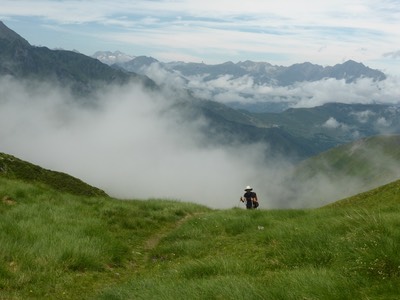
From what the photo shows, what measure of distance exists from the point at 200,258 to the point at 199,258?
33 cm

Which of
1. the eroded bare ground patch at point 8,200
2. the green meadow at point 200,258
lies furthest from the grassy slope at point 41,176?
the green meadow at point 200,258

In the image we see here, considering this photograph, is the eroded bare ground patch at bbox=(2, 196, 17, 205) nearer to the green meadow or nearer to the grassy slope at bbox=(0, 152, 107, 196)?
the green meadow

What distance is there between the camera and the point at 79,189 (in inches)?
1372

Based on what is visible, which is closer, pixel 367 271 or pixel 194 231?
pixel 367 271

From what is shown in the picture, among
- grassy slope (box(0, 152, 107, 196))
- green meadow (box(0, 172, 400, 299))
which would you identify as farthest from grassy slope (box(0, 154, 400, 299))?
grassy slope (box(0, 152, 107, 196))

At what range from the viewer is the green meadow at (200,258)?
25.9 feet

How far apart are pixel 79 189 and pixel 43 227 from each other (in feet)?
64.5

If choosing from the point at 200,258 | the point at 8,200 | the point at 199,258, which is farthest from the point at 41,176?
the point at 200,258

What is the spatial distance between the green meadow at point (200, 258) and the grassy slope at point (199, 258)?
3 centimetres

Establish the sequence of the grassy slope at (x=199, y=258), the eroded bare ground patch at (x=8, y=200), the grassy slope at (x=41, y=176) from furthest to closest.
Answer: the grassy slope at (x=41, y=176) < the eroded bare ground patch at (x=8, y=200) < the grassy slope at (x=199, y=258)

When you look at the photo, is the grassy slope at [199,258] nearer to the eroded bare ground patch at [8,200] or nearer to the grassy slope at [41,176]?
the eroded bare ground patch at [8,200]

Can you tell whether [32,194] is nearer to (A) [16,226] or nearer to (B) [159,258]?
(A) [16,226]

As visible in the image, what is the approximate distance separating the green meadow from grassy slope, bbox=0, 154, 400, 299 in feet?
0.10

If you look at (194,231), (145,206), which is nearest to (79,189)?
(145,206)
